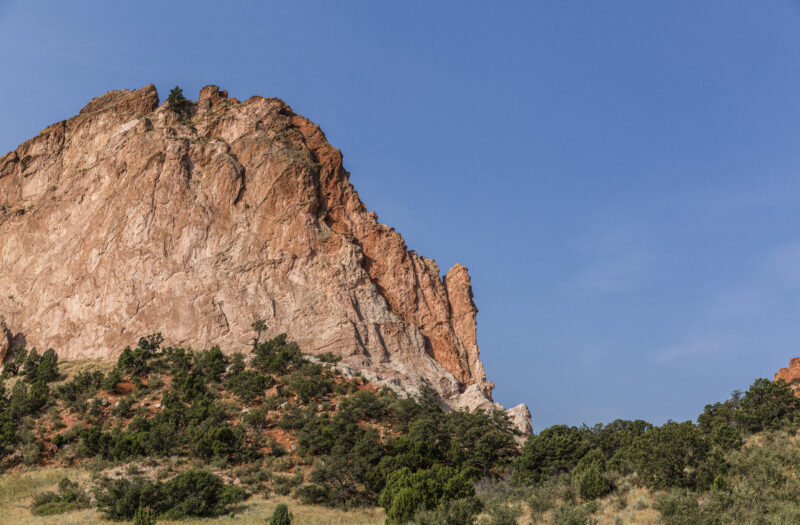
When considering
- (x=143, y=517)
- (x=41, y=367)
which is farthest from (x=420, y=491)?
(x=41, y=367)

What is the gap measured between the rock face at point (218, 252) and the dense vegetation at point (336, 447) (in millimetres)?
4404

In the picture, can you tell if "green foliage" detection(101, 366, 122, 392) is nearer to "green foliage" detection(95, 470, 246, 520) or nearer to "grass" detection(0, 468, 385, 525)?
"grass" detection(0, 468, 385, 525)

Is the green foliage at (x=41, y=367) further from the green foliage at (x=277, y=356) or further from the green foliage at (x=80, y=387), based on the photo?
the green foliage at (x=277, y=356)

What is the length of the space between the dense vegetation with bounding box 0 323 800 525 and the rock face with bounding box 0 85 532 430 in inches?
173

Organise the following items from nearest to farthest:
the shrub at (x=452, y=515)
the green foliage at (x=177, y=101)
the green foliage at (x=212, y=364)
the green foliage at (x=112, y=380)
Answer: the shrub at (x=452, y=515)
the green foliage at (x=112, y=380)
the green foliage at (x=212, y=364)
the green foliage at (x=177, y=101)

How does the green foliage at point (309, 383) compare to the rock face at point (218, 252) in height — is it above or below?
below

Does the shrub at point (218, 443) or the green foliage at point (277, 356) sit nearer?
the shrub at point (218, 443)

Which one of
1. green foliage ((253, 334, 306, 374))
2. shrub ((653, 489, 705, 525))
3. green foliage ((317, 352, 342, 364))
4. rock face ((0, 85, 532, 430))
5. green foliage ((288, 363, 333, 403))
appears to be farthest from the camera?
rock face ((0, 85, 532, 430))

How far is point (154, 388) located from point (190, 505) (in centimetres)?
2455

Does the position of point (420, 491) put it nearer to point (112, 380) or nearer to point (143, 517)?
point (143, 517)

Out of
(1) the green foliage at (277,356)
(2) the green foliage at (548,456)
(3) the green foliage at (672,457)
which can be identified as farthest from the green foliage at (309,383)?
(3) the green foliage at (672,457)

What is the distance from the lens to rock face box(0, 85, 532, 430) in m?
62.0

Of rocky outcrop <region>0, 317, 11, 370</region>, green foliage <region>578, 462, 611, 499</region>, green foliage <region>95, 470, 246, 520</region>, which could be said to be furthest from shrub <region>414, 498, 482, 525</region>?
rocky outcrop <region>0, 317, 11, 370</region>

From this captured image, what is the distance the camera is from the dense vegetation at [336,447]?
2503 centimetres
